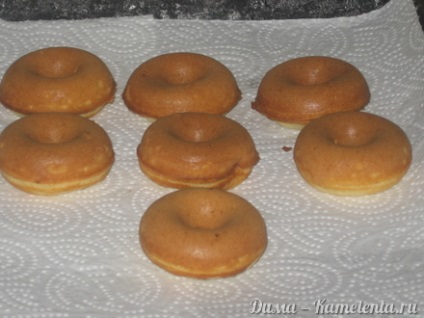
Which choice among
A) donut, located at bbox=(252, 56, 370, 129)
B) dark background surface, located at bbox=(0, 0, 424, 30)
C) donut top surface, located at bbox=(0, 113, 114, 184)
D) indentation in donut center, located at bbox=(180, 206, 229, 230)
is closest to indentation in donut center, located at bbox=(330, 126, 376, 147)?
donut, located at bbox=(252, 56, 370, 129)

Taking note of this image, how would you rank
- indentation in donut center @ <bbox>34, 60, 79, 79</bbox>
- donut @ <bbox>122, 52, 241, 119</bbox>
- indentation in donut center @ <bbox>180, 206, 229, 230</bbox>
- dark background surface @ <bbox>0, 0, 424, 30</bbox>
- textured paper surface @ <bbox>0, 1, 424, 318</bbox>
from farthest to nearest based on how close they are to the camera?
dark background surface @ <bbox>0, 0, 424, 30</bbox> → indentation in donut center @ <bbox>34, 60, 79, 79</bbox> → donut @ <bbox>122, 52, 241, 119</bbox> → indentation in donut center @ <bbox>180, 206, 229, 230</bbox> → textured paper surface @ <bbox>0, 1, 424, 318</bbox>

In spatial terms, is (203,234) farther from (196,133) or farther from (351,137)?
(351,137)

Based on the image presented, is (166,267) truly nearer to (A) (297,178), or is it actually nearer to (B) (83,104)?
(A) (297,178)

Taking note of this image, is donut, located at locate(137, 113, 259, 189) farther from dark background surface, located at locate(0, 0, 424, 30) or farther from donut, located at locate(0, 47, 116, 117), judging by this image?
dark background surface, located at locate(0, 0, 424, 30)

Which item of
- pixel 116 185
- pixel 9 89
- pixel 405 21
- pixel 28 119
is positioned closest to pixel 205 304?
pixel 116 185

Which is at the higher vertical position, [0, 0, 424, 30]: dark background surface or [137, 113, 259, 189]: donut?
[0, 0, 424, 30]: dark background surface

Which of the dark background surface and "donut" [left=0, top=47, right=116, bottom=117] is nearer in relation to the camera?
"donut" [left=0, top=47, right=116, bottom=117]
